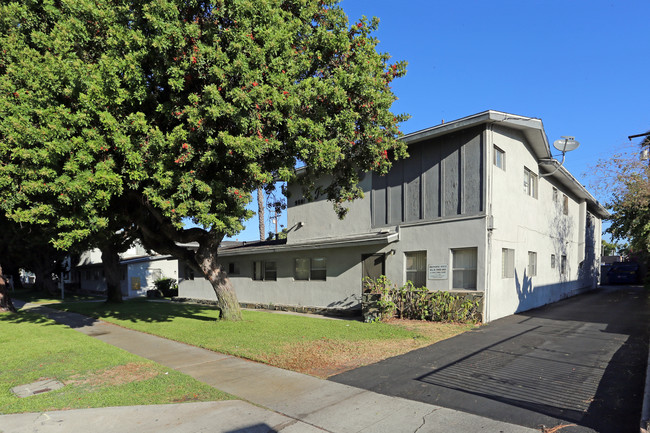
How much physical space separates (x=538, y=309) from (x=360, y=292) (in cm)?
686

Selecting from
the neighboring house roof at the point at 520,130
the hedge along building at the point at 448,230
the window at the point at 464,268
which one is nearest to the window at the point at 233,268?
the hedge along building at the point at 448,230

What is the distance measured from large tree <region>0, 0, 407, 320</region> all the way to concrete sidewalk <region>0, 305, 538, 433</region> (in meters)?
4.23

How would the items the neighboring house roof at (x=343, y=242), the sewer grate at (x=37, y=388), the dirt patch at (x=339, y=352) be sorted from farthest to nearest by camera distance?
the neighboring house roof at (x=343, y=242) → the dirt patch at (x=339, y=352) → the sewer grate at (x=37, y=388)

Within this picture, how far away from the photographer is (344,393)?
607cm

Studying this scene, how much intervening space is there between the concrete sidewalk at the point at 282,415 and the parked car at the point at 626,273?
31.4 m

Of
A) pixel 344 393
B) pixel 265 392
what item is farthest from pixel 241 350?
pixel 344 393

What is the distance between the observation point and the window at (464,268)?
12.6 metres

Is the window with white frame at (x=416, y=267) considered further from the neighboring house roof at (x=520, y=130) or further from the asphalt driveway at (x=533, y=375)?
the neighboring house roof at (x=520, y=130)

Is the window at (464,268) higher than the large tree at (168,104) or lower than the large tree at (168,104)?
lower

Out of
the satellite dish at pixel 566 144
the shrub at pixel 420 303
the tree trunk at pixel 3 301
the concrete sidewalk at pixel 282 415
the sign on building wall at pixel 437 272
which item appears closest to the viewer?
the concrete sidewalk at pixel 282 415

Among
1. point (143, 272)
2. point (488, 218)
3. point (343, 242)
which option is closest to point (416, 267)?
point (343, 242)

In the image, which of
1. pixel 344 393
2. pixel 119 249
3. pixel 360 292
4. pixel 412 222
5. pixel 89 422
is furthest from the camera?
pixel 119 249

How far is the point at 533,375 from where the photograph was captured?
6.71 m

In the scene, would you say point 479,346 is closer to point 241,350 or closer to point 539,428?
point 539,428
